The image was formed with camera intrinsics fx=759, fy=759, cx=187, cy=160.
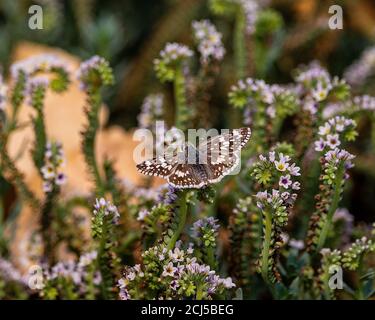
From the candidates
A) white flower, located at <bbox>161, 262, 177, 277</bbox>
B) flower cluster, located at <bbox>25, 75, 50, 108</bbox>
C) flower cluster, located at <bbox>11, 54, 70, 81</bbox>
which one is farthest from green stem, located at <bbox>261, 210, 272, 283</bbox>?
flower cluster, located at <bbox>11, 54, 70, 81</bbox>

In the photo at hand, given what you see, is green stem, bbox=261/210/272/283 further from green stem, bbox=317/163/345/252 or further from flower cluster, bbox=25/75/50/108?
flower cluster, bbox=25/75/50/108

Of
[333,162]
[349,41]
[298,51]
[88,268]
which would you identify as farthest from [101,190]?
[349,41]

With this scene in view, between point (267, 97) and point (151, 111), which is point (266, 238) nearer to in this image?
point (267, 97)

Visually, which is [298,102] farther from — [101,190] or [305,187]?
[101,190]

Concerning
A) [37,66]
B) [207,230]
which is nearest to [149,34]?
[37,66]
